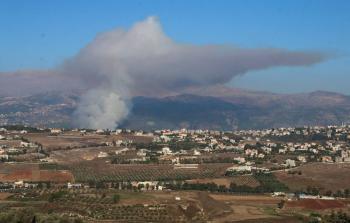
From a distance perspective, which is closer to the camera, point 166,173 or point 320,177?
point 320,177

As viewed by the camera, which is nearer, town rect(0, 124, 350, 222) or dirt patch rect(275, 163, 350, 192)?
town rect(0, 124, 350, 222)

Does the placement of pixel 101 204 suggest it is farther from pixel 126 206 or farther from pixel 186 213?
pixel 186 213

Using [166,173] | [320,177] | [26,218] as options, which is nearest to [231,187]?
[320,177]

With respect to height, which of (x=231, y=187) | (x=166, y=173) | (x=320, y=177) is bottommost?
(x=231, y=187)

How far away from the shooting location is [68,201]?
66.2 m

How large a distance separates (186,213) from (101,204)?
8.37 m

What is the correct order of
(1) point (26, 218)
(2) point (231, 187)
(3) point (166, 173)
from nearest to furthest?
1. (1) point (26, 218)
2. (2) point (231, 187)
3. (3) point (166, 173)

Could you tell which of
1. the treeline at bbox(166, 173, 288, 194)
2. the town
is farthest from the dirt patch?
the treeline at bbox(166, 173, 288, 194)

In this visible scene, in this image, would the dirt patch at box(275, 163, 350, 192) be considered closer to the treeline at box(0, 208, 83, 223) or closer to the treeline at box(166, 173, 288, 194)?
the treeline at box(166, 173, 288, 194)

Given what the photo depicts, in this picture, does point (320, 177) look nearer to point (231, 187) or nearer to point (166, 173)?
point (231, 187)

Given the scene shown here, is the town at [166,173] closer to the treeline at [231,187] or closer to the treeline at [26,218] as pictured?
the treeline at [231,187]

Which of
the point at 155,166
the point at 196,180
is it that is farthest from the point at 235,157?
the point at 196,180

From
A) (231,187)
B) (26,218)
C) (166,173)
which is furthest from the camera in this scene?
(166,173)

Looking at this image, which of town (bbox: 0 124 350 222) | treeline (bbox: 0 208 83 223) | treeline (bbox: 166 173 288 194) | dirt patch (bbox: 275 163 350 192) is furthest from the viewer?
dirt patch (bbox: 275 163 350 192)
